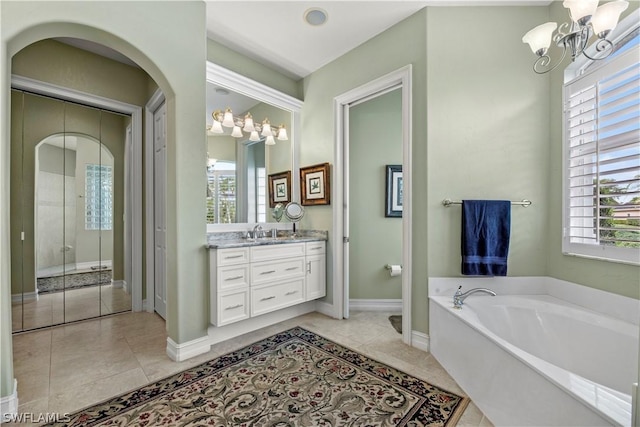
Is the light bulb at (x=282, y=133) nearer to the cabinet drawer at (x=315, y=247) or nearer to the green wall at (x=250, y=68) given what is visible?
the green wall at (x=250, y=68)

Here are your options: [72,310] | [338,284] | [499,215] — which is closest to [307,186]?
[338,284]

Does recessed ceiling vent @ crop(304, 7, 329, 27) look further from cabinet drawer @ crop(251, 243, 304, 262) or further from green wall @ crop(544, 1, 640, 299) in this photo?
cabinet drawer @ crop(251, 243, 304, 262)

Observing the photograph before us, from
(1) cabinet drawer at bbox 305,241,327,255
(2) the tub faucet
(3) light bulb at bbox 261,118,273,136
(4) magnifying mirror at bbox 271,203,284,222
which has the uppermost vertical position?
(3) light bulb at bbox 261,118,273,136

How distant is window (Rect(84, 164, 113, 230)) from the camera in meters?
2.93

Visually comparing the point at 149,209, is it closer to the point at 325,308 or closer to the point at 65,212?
the point at 65,212

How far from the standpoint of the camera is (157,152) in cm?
306

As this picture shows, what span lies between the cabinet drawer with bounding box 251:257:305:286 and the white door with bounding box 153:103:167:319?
3.70 ft

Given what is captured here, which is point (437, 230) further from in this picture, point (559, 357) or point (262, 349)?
point (262, 349)

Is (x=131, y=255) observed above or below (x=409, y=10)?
below

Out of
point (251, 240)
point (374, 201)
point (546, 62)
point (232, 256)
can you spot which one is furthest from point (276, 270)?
point (546, 62)

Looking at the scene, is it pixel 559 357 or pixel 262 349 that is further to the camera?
pixel 262 349

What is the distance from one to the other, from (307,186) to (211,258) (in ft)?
4.58

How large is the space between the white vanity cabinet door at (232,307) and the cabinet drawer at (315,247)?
77cm

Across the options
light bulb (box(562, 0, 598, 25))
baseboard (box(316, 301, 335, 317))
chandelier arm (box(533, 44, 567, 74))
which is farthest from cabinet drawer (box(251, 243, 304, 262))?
light bulb (box(562, 0, 598, 25))
